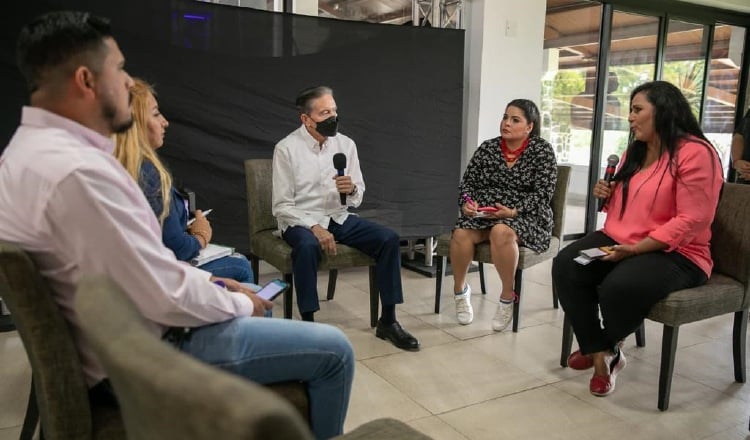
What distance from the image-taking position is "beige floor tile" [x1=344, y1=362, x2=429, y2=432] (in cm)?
218

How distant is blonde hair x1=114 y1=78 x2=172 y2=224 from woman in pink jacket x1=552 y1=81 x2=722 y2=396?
64.4 inches

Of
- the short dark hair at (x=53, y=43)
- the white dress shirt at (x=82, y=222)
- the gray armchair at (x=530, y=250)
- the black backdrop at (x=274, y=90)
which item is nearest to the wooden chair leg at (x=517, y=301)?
the gray armchair at (x=530, y=250)

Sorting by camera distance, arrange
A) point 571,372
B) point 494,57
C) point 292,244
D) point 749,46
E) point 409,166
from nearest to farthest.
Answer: point 571,372 < point 292,244 < point 409,166 < point 494,57 < point 749,46

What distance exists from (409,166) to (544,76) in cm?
194

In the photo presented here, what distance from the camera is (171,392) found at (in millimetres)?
565

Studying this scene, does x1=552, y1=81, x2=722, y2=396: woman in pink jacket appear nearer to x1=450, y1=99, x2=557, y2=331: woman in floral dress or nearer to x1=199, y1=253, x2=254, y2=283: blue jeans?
x1=450, y1=99, x2=557, y2=331: woman in floral dress

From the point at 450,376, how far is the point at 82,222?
1818 mm

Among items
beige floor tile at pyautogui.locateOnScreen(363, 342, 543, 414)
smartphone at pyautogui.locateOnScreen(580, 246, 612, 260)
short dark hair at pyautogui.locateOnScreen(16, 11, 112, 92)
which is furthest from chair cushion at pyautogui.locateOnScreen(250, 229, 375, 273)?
short dark hair at pyautogui.locateOnScreen(16, 11, 112, 92)

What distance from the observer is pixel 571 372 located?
2594mm

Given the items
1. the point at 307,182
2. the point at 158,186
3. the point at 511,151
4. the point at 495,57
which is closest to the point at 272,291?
the point at 158,186

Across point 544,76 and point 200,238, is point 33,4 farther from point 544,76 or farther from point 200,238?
point 544,76

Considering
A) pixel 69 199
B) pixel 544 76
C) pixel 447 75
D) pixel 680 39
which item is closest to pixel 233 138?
pixel 447 75

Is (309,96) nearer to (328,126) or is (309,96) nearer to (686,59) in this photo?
(328,126)

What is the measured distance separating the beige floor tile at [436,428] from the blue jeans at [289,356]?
70 cm
